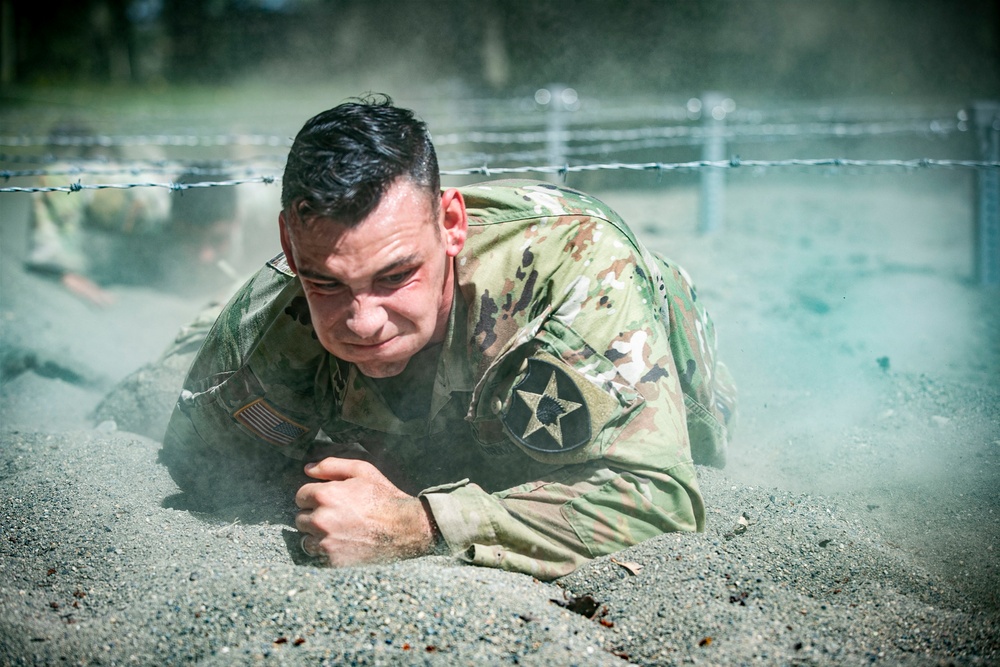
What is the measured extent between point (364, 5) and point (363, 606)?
1678cm

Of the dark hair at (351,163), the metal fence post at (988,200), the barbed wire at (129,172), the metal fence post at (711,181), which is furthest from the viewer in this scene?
the metal fence post at (711,181)

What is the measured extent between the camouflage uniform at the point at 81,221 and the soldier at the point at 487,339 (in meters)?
4.04

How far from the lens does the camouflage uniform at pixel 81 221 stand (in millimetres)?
5902

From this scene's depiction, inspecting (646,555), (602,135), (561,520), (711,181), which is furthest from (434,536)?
(711,181)

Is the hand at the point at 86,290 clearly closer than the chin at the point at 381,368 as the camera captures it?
No

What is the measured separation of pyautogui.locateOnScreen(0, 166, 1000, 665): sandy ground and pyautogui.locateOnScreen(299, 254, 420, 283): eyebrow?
0.72 meters

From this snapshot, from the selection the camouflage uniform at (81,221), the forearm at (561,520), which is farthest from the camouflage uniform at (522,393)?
the camouflage uniform at (81,221)

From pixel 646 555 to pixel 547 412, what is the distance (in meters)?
0.45

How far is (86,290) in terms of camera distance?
18.7 ft

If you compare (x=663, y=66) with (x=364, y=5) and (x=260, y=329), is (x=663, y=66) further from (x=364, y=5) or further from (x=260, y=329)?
(x=260, y=329)

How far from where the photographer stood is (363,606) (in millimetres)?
1892

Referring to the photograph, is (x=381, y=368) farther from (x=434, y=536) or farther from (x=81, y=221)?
(x=81, y=221)

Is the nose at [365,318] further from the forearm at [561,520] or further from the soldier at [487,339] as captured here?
the forearm at [561,520]

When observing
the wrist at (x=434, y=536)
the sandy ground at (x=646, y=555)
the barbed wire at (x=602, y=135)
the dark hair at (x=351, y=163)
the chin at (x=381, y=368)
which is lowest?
the sandy ground at (x=646, y=555)
